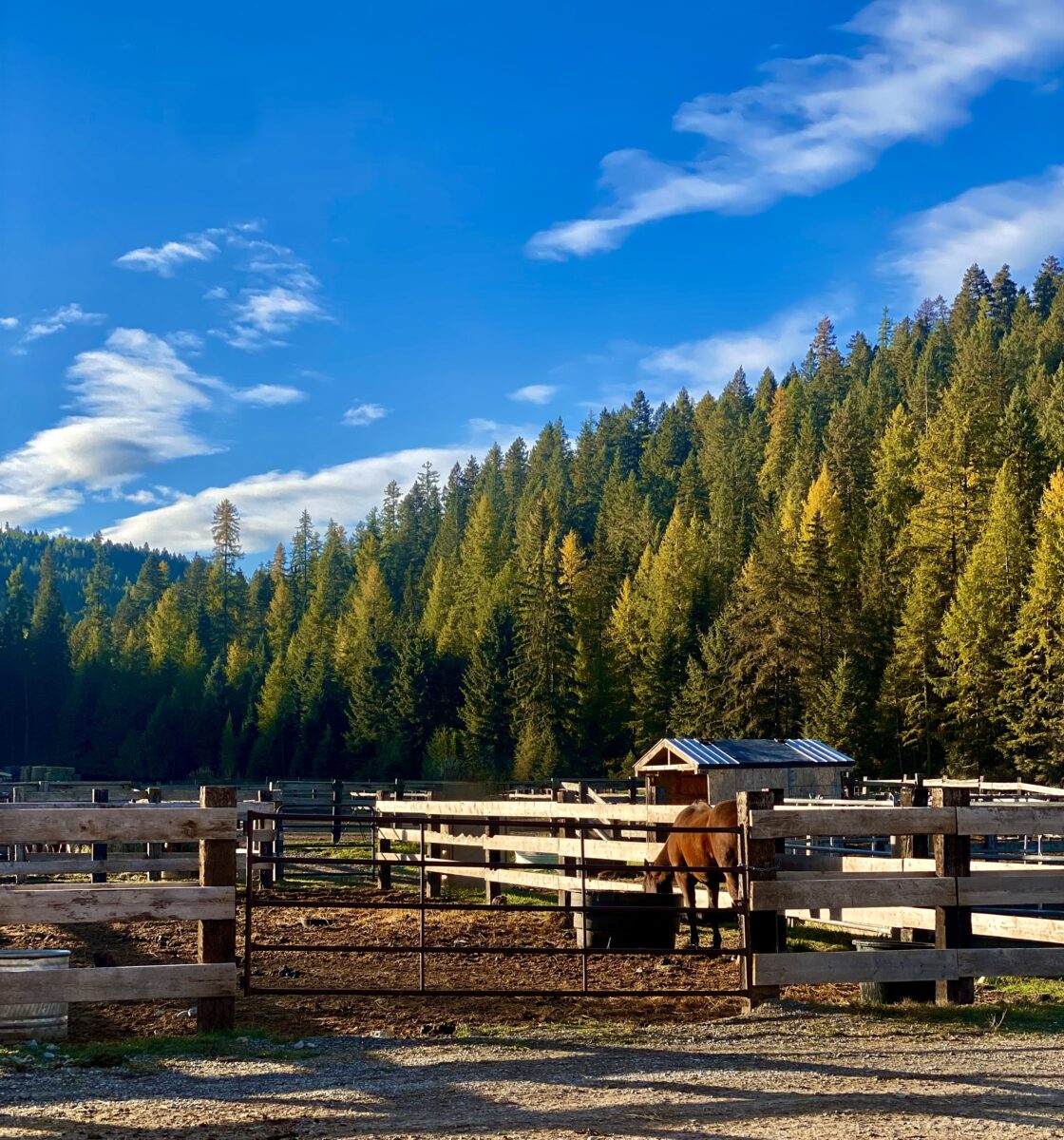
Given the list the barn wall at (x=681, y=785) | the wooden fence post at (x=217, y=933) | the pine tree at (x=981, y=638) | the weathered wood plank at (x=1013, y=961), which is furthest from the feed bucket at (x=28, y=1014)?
the pine tree at (x=981, y=638)

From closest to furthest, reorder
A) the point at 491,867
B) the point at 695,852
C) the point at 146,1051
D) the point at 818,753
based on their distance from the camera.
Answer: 1. the point at 146,1051
2. the point at 695,852
3. the point at 491,867
4. the point at 818,753

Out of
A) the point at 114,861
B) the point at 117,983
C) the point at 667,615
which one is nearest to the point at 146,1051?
the point at 117,983

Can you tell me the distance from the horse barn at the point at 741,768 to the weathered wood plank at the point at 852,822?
16.1m

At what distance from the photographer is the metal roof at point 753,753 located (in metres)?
26.8

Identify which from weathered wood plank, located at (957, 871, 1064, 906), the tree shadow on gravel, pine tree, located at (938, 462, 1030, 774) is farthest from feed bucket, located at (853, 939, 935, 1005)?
pine tree, located at (938, 462, 1030, 774)

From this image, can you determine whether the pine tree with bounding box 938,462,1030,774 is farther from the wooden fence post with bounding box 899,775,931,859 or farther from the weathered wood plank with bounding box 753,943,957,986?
the weathered wood plank with bounding box 753,943,957,986

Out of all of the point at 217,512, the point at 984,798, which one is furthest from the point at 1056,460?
the point at 217,512

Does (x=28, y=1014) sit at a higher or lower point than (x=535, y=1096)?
higher

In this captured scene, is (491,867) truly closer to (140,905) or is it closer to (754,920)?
(754,920)

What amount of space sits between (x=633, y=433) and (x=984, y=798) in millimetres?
136603

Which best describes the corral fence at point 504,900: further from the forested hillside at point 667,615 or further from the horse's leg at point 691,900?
the forested hillside at point 667,615

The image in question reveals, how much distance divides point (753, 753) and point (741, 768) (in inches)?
43.0

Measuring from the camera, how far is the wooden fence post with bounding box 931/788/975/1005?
30.1 feet

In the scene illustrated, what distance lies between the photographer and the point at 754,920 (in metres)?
8.93
